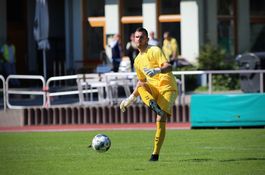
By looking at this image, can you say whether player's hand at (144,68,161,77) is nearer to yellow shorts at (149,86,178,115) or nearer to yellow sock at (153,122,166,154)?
yellow shorts at (149,86,178,115)

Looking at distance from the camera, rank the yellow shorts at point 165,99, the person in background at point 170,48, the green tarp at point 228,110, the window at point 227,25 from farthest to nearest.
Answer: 1. the window at point 227,25
2. the person in background at point 170,48
3. the green tarp at point 228,110
4. the yellow shorts at point 165,99

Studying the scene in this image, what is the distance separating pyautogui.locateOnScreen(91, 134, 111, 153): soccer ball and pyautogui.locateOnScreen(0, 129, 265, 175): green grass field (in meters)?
0.18

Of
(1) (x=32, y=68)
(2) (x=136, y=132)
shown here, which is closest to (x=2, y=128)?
(2) (x=136, y=132)

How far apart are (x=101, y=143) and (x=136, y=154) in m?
0.70

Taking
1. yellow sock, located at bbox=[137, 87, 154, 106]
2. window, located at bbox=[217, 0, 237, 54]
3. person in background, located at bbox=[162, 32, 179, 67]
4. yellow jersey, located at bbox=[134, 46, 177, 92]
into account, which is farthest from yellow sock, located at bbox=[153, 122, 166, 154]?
window, located at bbox=[217, 0, 237, 54]

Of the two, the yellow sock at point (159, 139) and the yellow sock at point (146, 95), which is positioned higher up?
the yellow sock at point (146, 95)

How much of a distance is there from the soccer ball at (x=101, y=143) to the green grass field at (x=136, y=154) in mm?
181

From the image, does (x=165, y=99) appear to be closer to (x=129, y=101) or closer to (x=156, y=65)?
(x=156, y=65)

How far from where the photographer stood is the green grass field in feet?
43.3

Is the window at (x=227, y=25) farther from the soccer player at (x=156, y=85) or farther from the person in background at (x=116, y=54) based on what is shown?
the soccer player at (x=156, y=85)

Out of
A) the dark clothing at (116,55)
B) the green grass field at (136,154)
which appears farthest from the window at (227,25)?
the green grass field at (136,154)

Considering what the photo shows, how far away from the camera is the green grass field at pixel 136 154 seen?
1321cm

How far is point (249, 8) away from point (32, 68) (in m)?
9.91

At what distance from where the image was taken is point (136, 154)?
51.6 ft
